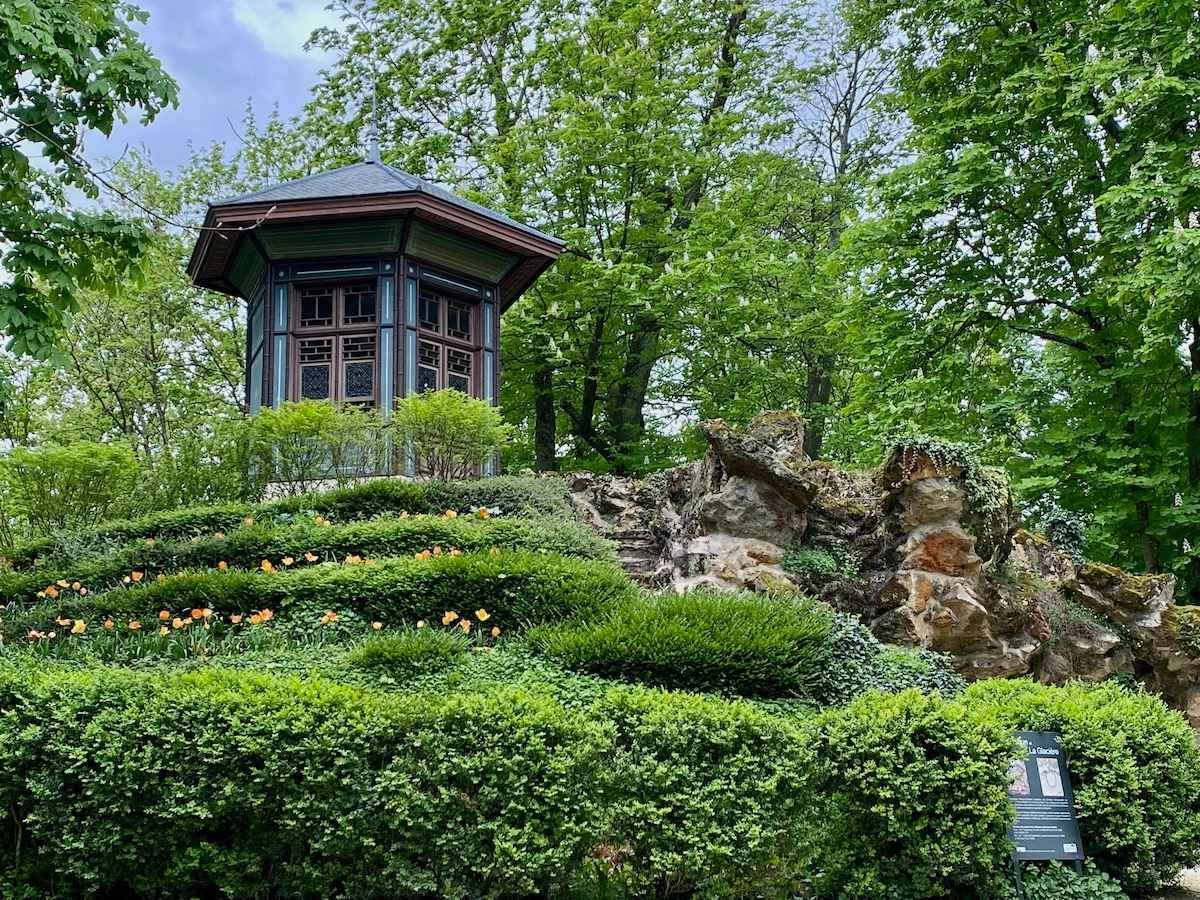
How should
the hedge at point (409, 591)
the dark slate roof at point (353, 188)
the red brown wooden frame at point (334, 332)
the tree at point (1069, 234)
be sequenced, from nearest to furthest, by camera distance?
the hedge at point (409, 591) → the tree at point (1069, 234) → the dark slate roof at point (353, 188) → the red brown wooden frame at point (334, 332)

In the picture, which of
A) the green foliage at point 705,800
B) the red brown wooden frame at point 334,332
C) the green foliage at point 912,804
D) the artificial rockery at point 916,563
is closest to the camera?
the green foliage at point 705,800

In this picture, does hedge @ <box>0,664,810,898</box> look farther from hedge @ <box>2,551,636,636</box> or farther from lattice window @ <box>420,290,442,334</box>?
lattice window @ <box>420,290,442,334</box>

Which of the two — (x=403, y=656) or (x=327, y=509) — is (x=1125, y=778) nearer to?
(x=403, y=656)

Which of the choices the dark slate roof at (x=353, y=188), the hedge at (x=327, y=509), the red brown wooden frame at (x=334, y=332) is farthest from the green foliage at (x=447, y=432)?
the dark slate roof at (x=353, y=188)

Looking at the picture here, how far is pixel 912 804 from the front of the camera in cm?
573

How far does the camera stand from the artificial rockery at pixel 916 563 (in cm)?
920

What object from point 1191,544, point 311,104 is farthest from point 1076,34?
point 311,104

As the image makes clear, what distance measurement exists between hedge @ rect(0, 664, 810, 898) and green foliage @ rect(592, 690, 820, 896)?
13mm

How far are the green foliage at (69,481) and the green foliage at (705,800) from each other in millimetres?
7731

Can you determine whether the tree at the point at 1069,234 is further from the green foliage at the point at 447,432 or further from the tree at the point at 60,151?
the tree at the point at 60,151

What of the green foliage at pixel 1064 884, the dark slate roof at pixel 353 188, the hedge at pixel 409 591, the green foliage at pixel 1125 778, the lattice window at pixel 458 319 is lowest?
the green foliage at pixel 1064 884

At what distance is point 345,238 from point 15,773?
9.34 m

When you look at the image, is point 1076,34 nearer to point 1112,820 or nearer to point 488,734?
point 1112,820

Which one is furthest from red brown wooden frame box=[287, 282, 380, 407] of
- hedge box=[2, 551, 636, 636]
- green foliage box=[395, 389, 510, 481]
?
hedge box=[2, 551, 636, 636]
